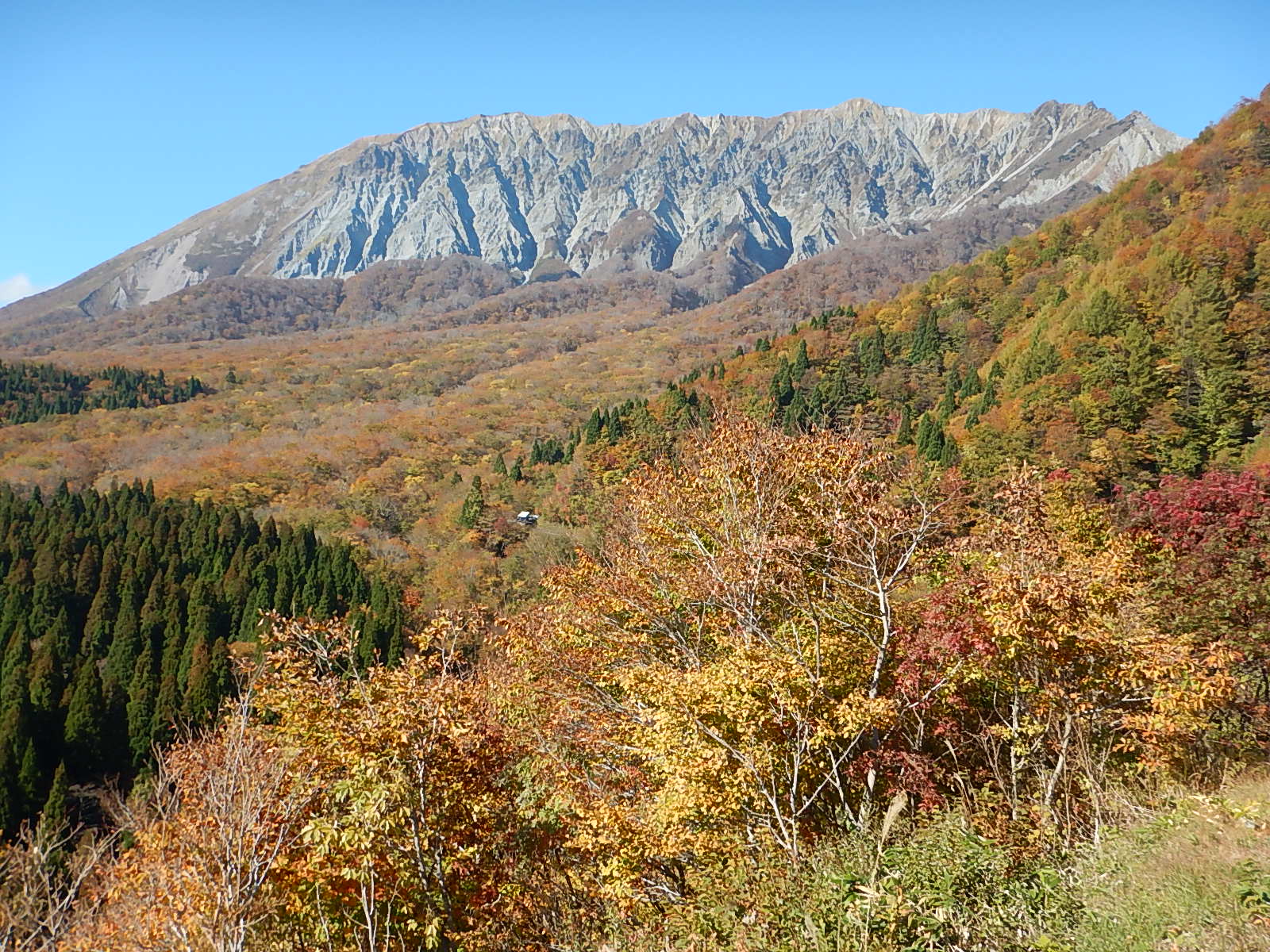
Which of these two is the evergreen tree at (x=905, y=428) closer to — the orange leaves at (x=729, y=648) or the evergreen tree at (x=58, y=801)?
the orange leaves at (x=729, y=648)

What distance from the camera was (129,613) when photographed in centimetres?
4919

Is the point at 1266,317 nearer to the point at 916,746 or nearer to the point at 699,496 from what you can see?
the point at 699,496

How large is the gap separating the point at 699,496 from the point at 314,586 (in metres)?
47.3

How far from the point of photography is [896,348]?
71.8 meters

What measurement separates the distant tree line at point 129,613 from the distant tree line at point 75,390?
6256cm

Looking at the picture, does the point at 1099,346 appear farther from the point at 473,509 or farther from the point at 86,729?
the point at 86,729

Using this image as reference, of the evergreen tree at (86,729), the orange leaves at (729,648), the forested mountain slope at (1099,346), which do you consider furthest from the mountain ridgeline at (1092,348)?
the evergreen tree at (86,729)

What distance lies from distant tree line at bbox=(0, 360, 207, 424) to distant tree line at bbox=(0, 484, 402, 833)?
205 ft

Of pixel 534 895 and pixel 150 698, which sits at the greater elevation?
pixel 534 895

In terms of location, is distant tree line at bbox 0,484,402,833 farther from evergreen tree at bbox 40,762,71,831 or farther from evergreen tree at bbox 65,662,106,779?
evergreen tree at bbox 40,762,71,831

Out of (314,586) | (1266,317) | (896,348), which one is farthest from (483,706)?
(896,348)

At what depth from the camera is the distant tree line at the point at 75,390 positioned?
386 feet

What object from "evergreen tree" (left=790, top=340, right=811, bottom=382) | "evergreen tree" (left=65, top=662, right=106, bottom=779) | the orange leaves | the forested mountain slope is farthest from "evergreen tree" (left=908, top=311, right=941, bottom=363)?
"evergreen tree" (left=65, top=662, right=106, bottom=779)

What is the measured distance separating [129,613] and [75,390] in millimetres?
106248
